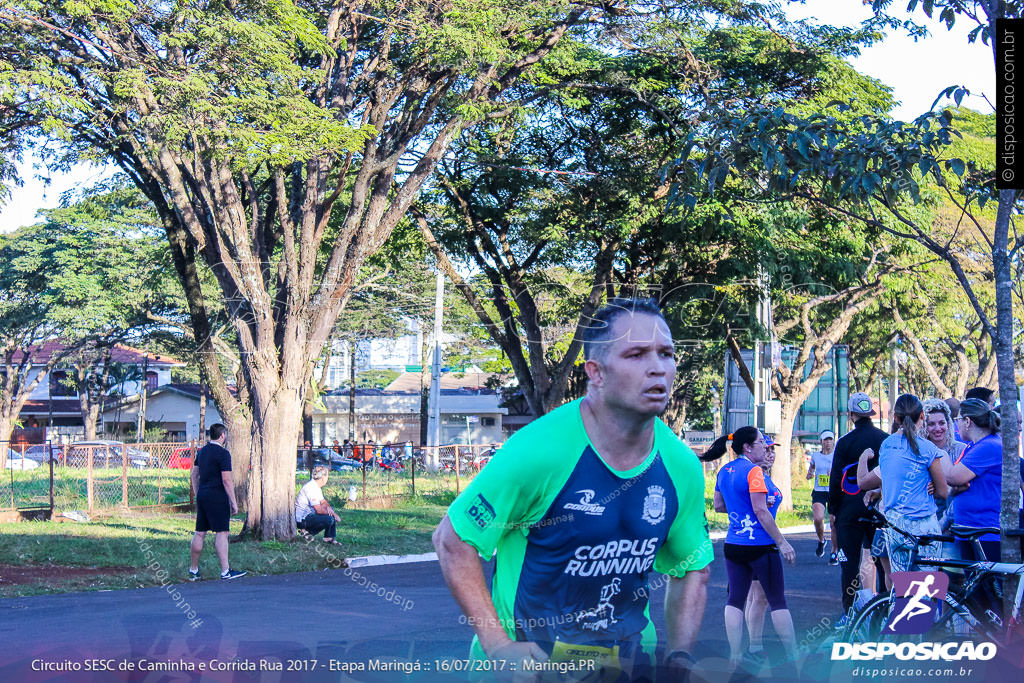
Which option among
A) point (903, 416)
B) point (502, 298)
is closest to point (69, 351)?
point (502, 298)

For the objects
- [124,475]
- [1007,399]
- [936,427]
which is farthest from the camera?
[124,475]

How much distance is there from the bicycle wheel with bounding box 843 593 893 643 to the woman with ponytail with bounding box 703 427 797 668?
1156mm

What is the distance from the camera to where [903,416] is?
284 inches

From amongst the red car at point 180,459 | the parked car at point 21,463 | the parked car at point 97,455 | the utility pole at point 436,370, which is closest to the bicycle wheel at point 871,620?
the parked car at point 97,455

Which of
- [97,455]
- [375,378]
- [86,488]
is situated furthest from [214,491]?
[375,378]

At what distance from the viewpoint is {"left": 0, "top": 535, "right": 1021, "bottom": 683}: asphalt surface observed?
161 inches

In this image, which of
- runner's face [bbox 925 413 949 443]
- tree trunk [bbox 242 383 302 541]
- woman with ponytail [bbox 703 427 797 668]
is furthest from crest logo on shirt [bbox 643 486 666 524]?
tree trunk [bbox 242 383 302 541]

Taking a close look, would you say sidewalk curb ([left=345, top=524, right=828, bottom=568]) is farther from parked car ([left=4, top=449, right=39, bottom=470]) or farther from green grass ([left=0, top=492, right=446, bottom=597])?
parked car ([left=4, top=449, right=39, bottom=470])

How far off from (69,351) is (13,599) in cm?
3246

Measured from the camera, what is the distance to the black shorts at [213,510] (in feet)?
39.3

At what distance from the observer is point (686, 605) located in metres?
3.07

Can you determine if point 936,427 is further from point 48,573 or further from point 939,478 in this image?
point 48,573

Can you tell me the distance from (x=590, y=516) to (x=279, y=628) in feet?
22.0
